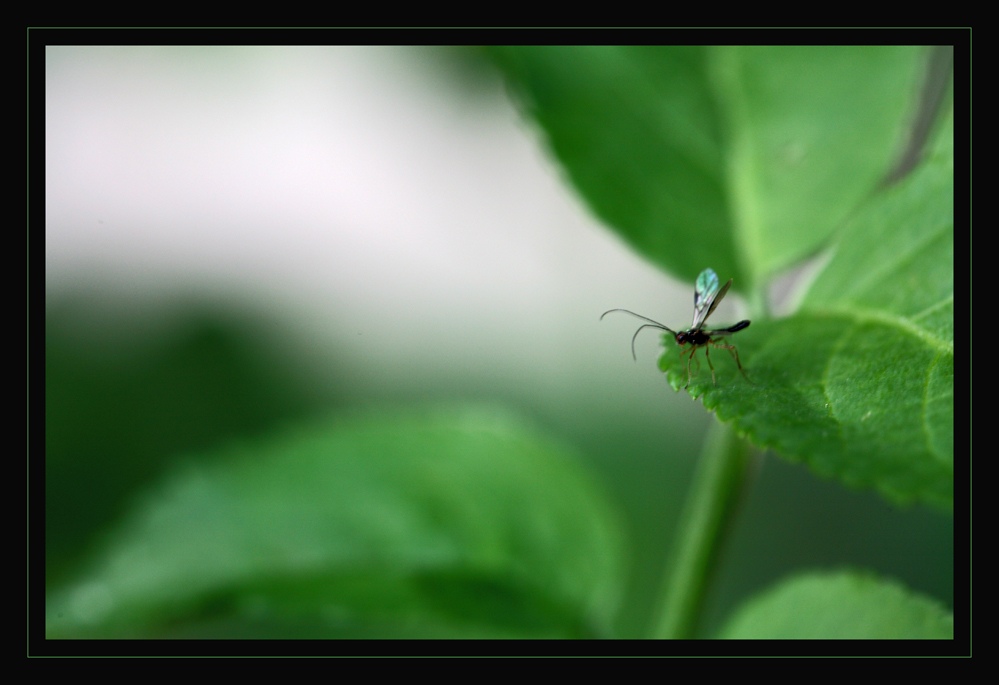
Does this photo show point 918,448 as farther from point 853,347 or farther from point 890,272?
point 890,272

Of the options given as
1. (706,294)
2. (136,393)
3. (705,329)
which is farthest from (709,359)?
(136,393)

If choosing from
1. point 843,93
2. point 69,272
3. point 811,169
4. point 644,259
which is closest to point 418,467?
point 644,259

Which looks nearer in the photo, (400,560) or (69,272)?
(400,560)

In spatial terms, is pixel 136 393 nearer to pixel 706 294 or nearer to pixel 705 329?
pixel 706 294

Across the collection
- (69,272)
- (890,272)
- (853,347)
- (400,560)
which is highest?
(69,272)

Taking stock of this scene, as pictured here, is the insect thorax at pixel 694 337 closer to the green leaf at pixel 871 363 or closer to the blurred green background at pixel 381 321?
the green leaf at pixel 871 363
